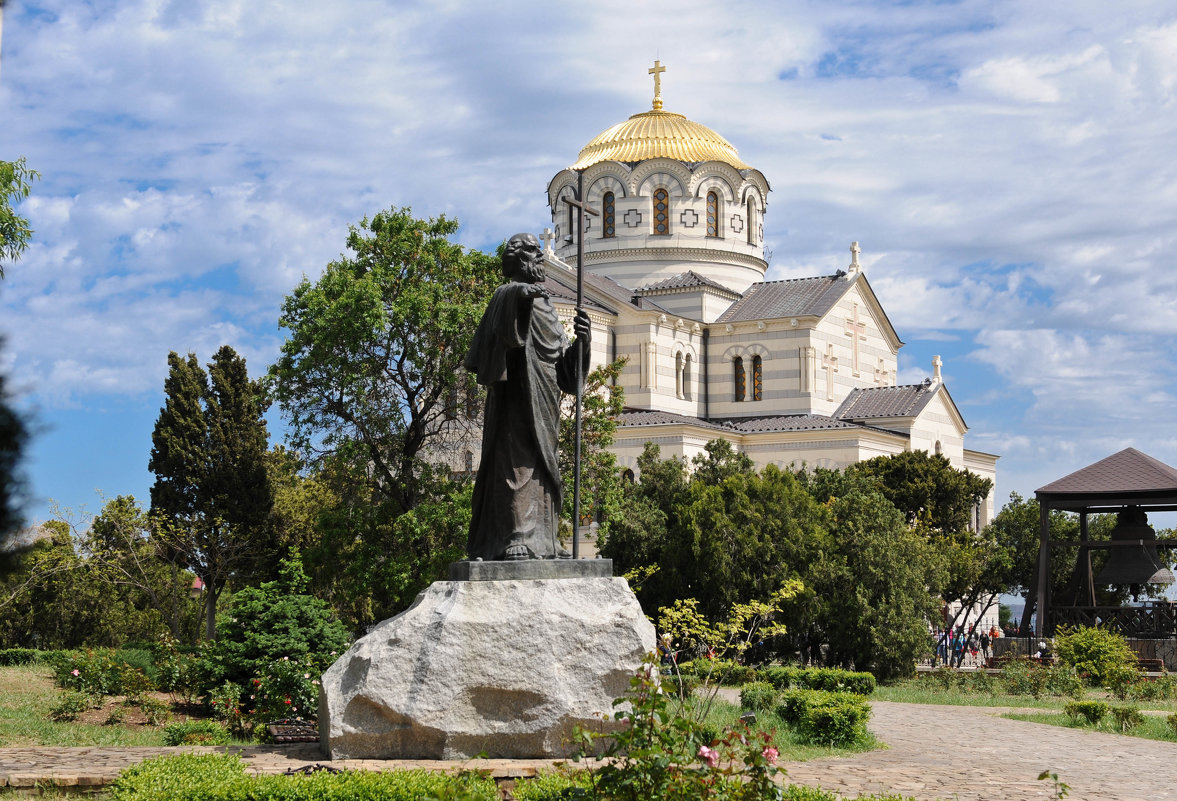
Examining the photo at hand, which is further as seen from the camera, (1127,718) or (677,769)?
(1127,718)

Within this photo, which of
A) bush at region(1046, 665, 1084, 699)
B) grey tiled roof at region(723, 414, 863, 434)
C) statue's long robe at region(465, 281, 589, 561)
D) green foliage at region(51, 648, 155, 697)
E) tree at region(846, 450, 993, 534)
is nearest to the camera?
statue's long robe at region(465, 281, 589, 561)

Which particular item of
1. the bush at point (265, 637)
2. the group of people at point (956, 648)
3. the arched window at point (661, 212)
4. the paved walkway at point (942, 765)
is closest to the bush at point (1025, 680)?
the paved walkway at point (942, 765)

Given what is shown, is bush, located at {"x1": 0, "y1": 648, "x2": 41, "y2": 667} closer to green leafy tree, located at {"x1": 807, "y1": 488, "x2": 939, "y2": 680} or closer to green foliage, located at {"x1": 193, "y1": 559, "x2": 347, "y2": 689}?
green foliage, located at {"x1": 193, "y1": 559, "x2": 347, "y2": 689}

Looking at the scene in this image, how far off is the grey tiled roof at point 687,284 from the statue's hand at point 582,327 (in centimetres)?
3329

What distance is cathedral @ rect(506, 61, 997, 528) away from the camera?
40406 mm

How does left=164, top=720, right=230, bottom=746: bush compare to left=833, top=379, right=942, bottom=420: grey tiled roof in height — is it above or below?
below

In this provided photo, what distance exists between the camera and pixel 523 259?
9711mm

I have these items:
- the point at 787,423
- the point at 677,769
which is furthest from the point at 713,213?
the point at 677,769

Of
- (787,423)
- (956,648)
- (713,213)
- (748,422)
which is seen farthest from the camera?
(713,213)

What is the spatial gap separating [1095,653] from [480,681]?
15.9 m

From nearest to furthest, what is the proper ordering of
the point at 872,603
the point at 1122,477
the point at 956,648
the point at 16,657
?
the point at 16,657, the point at 872,603, the point at 1122,477, the point at 956,648

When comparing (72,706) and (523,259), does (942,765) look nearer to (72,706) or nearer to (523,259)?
(523,259)

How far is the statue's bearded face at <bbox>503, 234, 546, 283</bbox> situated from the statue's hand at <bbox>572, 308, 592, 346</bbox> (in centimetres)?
48

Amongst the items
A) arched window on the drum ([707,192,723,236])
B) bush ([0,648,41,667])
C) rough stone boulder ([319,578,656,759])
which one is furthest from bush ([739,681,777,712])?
arched window on the drum ([707,192,723,236])
